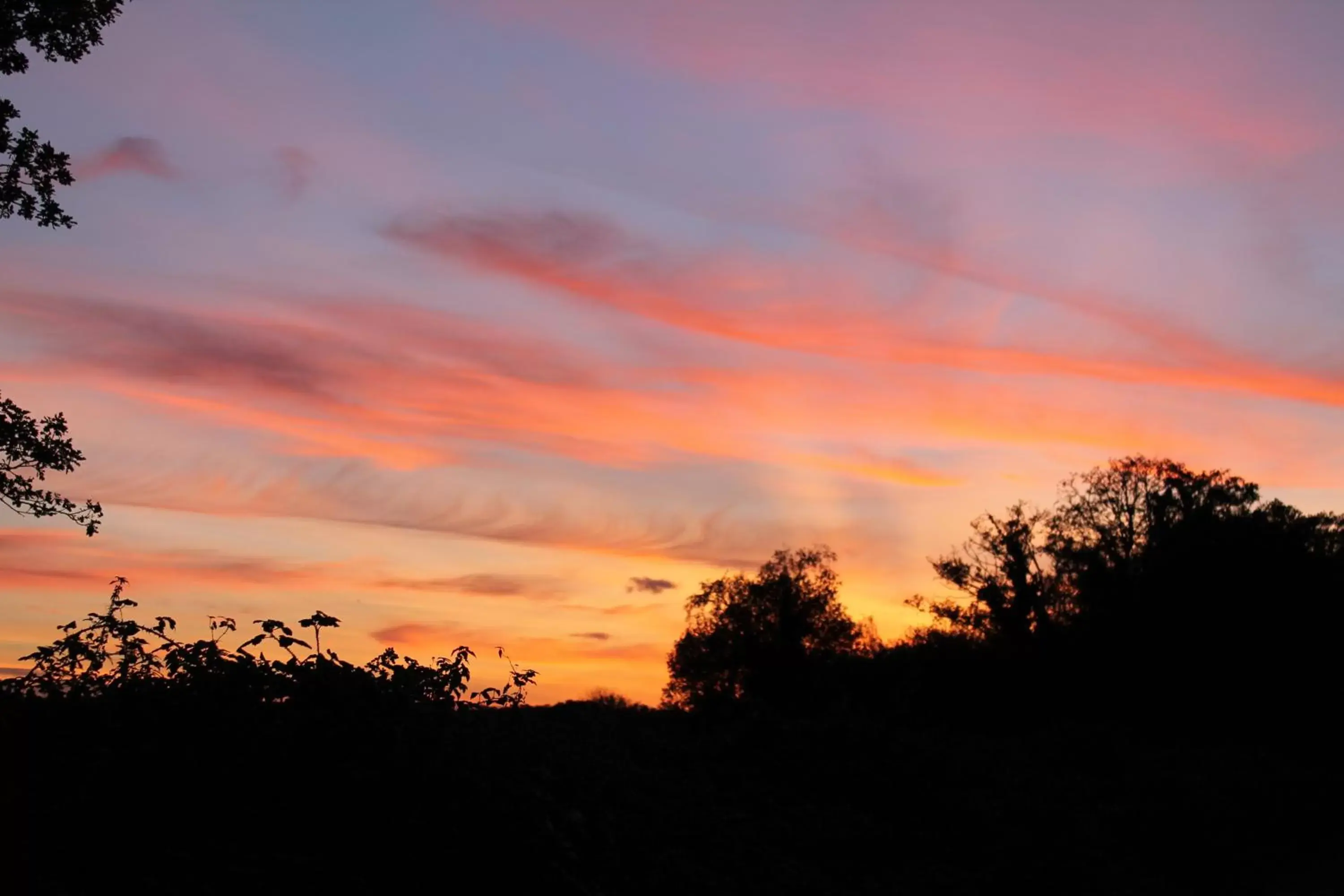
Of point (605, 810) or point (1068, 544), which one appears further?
point (1068, 544)

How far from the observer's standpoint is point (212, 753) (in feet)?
30.8

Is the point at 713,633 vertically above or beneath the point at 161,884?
above

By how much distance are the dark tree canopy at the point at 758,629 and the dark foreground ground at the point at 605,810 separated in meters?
34.5

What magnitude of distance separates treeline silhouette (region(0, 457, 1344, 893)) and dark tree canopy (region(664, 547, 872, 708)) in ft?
81.7

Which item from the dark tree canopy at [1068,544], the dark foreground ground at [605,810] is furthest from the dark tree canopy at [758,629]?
the dark foreground ground at [605,810]

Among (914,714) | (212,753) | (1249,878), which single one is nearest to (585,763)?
(212,753)

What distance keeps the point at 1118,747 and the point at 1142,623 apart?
493 inches

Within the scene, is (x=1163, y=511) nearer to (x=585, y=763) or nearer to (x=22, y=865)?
(x=585, y=763)

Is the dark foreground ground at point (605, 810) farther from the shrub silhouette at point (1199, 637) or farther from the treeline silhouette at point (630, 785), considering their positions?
the shrub silhouette at point (1199, 637)

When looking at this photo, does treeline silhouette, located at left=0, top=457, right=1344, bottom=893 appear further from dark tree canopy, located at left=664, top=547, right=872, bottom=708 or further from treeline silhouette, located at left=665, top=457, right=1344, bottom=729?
dark tree canopy, located at left=664, top=547, right=872, bottom=708

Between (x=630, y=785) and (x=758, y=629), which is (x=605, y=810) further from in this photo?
(x=758, y=629)

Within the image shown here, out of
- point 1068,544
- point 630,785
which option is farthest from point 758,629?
point 630,785

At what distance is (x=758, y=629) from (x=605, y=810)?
145 feet

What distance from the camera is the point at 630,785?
12328 millimetres
